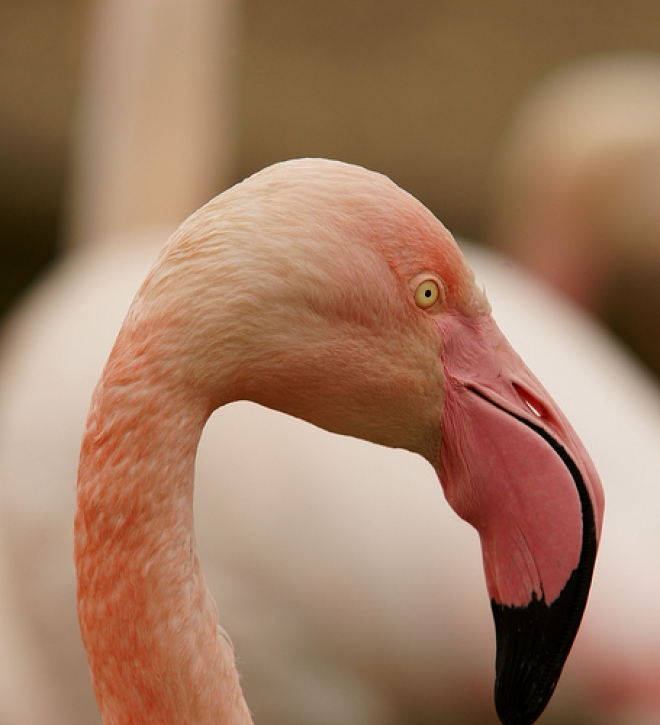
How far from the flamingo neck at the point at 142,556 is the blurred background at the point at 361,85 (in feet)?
21.3

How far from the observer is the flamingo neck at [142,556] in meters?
1.16

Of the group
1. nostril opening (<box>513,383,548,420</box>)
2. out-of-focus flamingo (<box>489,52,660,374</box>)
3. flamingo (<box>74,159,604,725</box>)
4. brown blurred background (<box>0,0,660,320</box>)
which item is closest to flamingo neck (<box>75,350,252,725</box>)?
flamingo (<box>74,159,604,725</box>)

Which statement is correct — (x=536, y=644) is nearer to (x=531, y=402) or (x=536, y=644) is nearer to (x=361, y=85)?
(x=531, y=402)

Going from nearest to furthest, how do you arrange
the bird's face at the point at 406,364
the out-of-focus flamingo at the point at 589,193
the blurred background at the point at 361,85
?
the bird's face at the point at 406,364, the out-of-focus flamingo at the point at 589,193, the blurred background at the point at 361,85

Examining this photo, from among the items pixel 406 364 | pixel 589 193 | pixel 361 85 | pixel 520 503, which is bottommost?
pixel 361 85

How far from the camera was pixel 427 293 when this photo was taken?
4.03 ft

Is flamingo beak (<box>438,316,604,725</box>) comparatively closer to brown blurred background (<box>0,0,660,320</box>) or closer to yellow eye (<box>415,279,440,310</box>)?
yellow eye (<box>415,279,440,310</box>)

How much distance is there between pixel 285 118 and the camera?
8.52m

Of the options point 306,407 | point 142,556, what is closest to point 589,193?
point 306,407

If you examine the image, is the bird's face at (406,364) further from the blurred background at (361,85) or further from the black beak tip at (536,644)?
the blurred background at (361,85)

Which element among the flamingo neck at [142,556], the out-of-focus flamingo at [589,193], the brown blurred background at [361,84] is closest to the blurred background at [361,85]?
the brown blurred background at [361,84]

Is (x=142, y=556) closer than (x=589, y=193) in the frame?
Yes

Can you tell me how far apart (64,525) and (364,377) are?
6.23 feet

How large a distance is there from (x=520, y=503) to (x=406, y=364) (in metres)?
0.19
